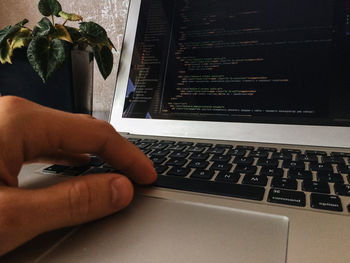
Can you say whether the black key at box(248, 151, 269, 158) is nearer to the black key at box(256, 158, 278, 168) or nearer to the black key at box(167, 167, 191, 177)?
the black key at box(256, 158, 278, 168)

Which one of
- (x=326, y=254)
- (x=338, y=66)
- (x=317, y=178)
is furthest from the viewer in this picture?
(x=338, y=66)

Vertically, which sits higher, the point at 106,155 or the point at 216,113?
the point at 216,113

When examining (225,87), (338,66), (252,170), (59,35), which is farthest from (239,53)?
(59,35)

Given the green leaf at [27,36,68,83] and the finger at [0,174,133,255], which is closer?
the finger at [0,174,133,255]

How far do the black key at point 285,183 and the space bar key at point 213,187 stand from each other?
0.8 inches

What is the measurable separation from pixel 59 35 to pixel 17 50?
115 millimetres

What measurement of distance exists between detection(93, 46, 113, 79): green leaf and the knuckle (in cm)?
49

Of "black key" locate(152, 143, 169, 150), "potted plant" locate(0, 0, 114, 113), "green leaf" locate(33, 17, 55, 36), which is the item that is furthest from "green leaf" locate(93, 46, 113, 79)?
"black key" locate(152, 143, 169, 150)

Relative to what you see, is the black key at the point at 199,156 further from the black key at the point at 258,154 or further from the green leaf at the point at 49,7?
the green leaf at the point at 49,7

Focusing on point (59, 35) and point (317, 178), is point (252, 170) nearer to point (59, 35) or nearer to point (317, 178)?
point (317, 178)

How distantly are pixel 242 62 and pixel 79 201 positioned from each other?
46 cm

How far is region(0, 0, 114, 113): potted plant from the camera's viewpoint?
0.58 meters

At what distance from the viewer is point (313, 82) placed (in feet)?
1.61

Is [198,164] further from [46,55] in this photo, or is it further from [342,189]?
[46,55]
